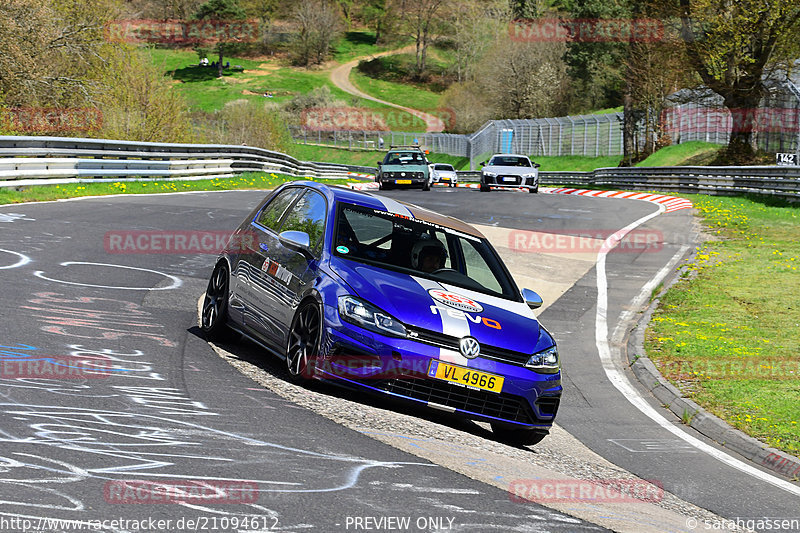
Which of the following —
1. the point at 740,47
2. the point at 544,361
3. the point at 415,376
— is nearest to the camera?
the point at 415,376

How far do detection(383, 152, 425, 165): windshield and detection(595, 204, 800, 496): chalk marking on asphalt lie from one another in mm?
19316

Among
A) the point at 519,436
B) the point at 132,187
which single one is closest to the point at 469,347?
the point at 519,436

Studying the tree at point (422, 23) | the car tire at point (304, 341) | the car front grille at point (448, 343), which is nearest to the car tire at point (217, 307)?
the car tire at point (304, 341)

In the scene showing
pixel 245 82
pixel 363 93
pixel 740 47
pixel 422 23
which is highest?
pixel 422 23

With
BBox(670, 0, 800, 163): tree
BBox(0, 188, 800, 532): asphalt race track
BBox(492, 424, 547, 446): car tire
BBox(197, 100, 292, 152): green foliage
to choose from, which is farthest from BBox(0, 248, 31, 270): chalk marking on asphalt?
BBox(197, 100, 292, 152): green foliage

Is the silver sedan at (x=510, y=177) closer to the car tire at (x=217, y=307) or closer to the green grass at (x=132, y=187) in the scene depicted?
the green grass at (x=132, y=187)

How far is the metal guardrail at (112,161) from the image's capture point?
2092 centimetres

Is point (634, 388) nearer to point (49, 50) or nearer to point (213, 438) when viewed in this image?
point (213, 438)

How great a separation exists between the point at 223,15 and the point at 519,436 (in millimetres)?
146411

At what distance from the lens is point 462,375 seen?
699cm

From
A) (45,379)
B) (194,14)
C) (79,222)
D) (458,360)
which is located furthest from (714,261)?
(194,14)

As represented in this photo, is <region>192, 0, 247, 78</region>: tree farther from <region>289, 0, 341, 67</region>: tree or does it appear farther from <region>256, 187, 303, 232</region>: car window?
<region>256, 187, 303, 232</region>: car window

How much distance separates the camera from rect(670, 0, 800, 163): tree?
39.2 m

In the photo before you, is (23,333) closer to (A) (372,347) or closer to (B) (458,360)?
(A) (372,347)
